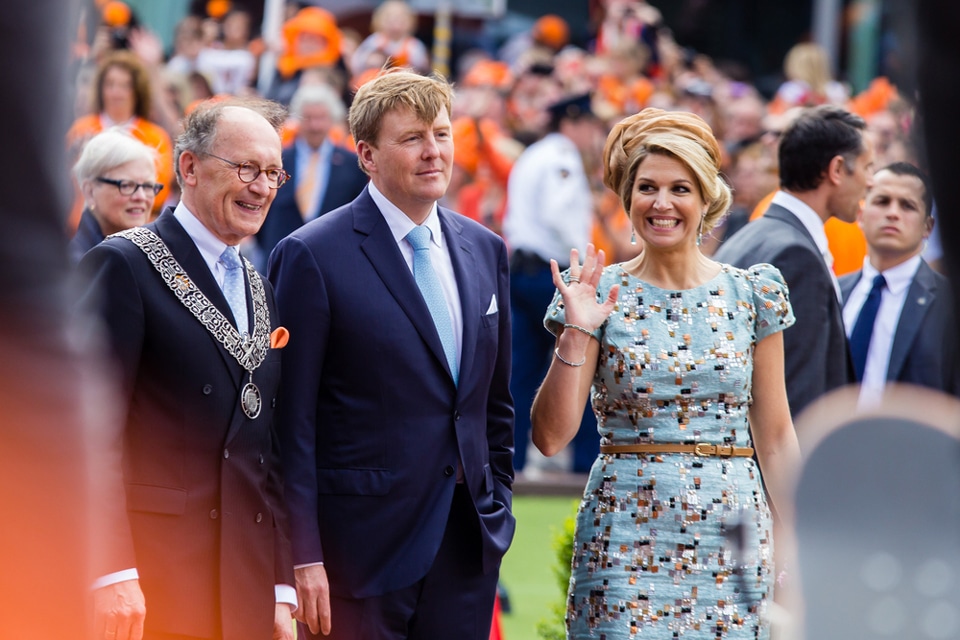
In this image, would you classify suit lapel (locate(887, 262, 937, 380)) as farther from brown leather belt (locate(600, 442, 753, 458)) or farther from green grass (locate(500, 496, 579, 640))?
brown leather belt (locate(600, 442, 753, 458))

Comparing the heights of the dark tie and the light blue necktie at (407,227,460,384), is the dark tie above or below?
above

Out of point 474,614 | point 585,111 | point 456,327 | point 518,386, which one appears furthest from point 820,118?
point 585,111

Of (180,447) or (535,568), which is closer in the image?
(180,447)

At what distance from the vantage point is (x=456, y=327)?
3928 millimetres

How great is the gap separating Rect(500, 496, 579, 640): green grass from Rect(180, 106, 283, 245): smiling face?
2.14 meters

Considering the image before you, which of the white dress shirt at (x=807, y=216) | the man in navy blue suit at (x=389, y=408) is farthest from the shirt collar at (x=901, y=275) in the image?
the man in navy blue suit at (x=389, y=408)

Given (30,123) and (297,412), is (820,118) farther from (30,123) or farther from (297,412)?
(30,123)

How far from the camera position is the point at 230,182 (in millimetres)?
3613

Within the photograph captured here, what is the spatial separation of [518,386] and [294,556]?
6119mm

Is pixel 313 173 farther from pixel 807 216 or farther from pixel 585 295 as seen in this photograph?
pixel 585 295

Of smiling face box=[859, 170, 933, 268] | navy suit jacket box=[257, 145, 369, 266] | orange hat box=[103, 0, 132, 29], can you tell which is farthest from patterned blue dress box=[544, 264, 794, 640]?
orange hat box=[103, 0, 132, 29]

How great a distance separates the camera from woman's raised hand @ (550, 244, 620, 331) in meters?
3.84

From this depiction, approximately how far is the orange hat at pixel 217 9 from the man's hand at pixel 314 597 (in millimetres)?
12642

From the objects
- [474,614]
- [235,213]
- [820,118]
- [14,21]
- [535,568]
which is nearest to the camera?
[14,21]
